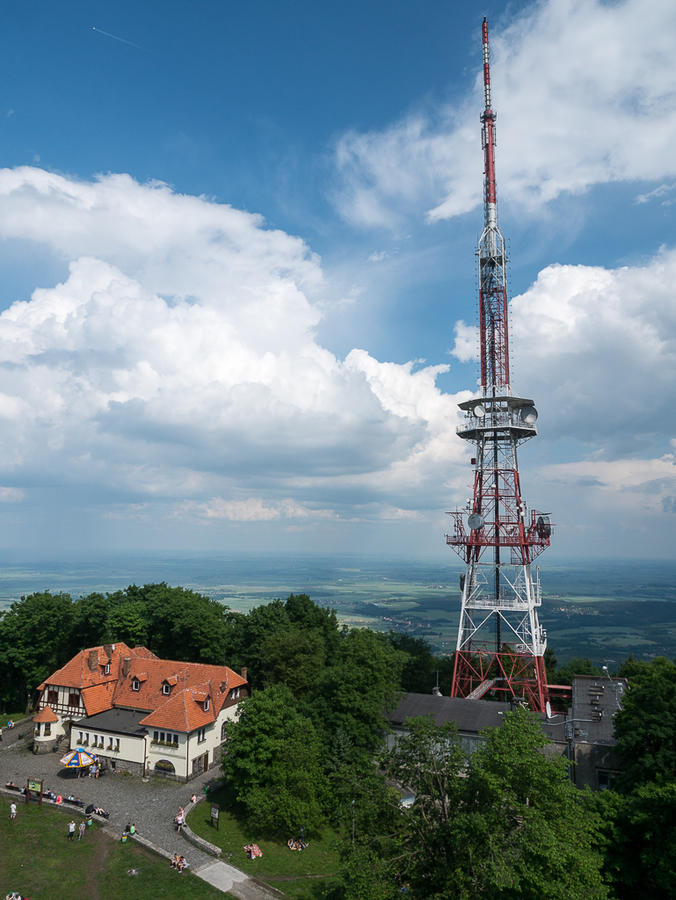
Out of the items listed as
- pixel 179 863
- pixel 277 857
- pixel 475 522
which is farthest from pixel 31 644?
pixel 475 522

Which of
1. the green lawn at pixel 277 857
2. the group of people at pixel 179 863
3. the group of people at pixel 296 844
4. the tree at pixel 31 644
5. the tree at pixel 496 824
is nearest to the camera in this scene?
the tree at pixel 496 824

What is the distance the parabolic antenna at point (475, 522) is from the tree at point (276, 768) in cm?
2140

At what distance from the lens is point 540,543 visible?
158 ft

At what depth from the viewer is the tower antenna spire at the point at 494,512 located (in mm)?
48031

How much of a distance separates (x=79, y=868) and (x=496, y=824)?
24.0m

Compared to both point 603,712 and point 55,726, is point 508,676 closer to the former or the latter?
point 603,712

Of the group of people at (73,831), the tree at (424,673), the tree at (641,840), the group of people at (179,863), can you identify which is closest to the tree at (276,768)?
the group of people at (179,863)

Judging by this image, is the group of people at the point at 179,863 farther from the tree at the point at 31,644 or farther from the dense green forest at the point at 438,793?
the tree at the point at 31,644

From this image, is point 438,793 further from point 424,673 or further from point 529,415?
point 424,673

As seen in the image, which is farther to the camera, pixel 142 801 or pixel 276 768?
pixel 142 801

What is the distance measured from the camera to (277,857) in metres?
32.6

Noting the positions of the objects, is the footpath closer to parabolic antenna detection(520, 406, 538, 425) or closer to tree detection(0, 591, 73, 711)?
tree detection(0, 591, 73, 711)

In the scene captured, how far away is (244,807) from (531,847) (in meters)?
25.6

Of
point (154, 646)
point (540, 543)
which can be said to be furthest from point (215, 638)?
point (540, 543)
